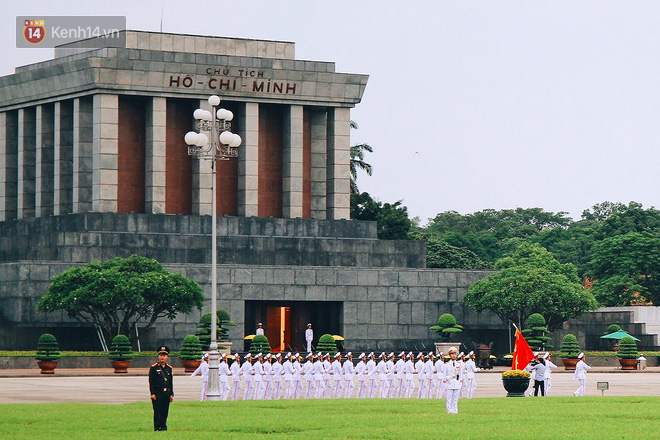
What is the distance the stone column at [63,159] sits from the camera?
74.5m

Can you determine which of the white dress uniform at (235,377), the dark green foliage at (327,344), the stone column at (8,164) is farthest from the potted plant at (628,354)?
the stone column at (8,164)

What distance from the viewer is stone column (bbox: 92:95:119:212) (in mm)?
71250

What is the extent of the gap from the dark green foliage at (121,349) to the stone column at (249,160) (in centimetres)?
1563

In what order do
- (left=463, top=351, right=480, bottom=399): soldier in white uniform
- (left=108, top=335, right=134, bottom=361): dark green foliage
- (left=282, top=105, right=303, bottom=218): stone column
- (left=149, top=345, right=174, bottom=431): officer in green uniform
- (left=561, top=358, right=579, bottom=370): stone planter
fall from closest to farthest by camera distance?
1. (left=149, top=345, right=174, bottom=431): officer in green uniform
2. (left=463, top=351, right=480, bottom=399): soldier in white uniform
3. (left=108, top=335, right=134, bottom=361): dark green foliage
4. (left=561, top=358, right=579, bottom=370): stone planter
5. (left=282, top=105, right=303, bottom=218): stone column

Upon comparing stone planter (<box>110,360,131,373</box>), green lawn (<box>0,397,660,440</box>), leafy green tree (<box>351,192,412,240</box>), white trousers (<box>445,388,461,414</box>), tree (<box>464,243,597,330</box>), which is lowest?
stone planter (<box>110,360,131,373</box>)

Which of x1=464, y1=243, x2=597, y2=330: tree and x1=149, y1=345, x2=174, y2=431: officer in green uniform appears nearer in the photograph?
x1=149, y1=345, x2=174, y2=431: officer in green uniform

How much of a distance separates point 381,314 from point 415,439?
1695 inches

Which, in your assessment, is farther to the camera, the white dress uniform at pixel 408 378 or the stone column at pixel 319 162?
the stone column at pixel 319 162

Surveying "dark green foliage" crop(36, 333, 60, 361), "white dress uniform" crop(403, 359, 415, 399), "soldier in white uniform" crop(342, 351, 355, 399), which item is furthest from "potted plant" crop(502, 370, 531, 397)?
"dark green foliage" crop(36, 333, 60, 361)

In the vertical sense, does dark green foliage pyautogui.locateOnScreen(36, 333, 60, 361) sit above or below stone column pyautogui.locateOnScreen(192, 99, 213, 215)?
below

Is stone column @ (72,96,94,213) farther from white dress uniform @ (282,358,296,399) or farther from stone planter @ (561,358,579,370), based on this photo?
white dress uniform @ (282,358,296,399)

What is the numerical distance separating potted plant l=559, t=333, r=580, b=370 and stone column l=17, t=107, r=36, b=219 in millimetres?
29637

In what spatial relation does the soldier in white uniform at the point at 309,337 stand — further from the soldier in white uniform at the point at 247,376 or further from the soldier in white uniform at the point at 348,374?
the soldier in white uniform at the point at 247,376

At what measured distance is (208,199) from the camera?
244 ft
